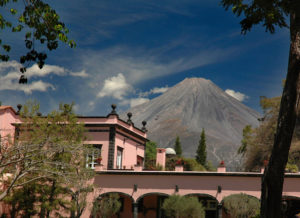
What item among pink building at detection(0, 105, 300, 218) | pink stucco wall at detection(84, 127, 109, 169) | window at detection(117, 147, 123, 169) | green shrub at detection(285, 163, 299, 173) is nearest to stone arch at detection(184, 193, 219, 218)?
pink building at detection(0, 105, 300, 218)

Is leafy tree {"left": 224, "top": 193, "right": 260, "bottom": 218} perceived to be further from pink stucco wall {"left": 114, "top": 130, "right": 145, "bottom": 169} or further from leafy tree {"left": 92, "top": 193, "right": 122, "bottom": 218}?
pink stucco wall {"left": 114, "top": 130, "right": 145, "bottom": 169}

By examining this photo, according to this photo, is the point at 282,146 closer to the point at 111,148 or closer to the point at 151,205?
the point at 151,205

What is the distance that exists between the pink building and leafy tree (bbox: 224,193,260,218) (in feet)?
3.47

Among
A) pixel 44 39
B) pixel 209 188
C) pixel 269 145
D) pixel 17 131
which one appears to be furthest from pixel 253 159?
pixel 44 39

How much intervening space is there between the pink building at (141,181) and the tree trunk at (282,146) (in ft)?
45.4

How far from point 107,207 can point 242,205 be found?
8.50m

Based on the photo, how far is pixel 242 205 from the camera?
27.2m

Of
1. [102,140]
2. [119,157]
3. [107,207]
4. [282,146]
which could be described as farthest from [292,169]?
[282,146]

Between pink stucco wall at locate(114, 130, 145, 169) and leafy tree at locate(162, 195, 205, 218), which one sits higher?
pink stucco wall at locate(114, 130, 145, 169)

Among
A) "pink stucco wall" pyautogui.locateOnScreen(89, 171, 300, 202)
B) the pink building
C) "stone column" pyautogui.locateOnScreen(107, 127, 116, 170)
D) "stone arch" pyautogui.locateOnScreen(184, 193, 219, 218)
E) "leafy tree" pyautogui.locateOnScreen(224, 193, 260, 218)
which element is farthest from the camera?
"stone column" pyautogui.locateOnScreen(107, 127, 116, 170)

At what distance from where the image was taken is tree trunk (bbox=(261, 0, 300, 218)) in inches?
516

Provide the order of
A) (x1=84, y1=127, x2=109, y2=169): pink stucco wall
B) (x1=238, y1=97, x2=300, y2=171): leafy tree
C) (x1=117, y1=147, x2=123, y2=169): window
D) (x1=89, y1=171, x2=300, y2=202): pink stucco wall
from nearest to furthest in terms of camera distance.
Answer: (x1=89, y1=171, x2=300, y2=202): pink stucco wall < (x1=84, y1=127, x2=109, y2=169): pink stucco wall < (x1=117, y1=147, x2=123, y2=169): window < (x1=238, y1=97, x2=300, y2=171): leafy tree

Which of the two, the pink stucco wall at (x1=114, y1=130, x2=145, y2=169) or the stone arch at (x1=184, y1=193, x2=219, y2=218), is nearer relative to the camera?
the stone arch at (x1=184, y1=193, x2=219, y2=218)

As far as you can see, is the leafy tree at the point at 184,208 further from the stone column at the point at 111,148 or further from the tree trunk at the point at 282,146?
the tree trunk at the point at 282,146
